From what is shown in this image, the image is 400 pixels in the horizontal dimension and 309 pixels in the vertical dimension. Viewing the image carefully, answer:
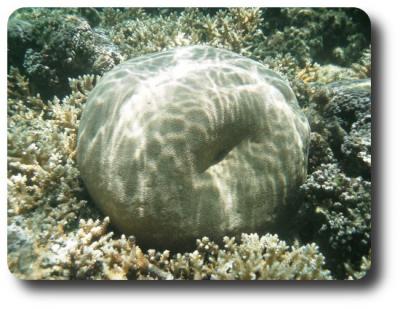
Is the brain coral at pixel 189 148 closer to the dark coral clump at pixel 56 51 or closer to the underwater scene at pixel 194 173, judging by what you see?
the underwater scene at pixel 194 173

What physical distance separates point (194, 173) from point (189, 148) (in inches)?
7.6

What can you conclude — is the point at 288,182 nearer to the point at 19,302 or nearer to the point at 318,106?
the point at 318,106

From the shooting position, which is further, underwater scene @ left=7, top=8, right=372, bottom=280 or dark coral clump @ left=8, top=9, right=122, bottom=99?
dark coral clump @ left=8, top=9, right=122, bottom=99

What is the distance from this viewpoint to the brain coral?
102 inches

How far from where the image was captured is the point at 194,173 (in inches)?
104

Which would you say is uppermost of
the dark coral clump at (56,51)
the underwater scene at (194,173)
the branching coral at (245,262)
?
the dark coral clump at (56,51)

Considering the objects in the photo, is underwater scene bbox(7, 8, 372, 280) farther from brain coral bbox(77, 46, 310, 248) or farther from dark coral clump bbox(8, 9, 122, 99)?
dark coral clump bbox(8, 9, 122, 99)

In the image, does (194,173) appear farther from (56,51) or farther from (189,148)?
(56,51)

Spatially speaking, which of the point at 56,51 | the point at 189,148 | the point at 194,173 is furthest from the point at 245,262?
the point at 56,51

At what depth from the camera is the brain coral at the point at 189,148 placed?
2594 millimetres

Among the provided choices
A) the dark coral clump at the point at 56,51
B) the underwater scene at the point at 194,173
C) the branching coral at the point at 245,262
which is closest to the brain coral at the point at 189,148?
the underwater scene at the point at 194,173

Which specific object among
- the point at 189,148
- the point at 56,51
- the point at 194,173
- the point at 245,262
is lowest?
the point at 245,262

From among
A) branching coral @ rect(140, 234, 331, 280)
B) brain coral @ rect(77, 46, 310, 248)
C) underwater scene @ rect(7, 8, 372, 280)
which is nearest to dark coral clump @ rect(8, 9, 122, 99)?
underwater scene @ rect(7, 8, 372, 280)
